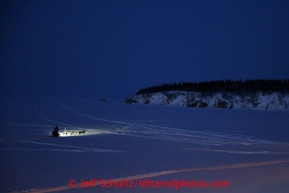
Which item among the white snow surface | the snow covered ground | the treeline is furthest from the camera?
the treeline

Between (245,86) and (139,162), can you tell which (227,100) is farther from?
(139,162)

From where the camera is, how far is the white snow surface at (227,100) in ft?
213

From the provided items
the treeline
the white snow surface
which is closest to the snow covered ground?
the white snow surface

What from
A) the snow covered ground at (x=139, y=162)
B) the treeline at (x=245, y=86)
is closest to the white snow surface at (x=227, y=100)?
the treeline at (x=245, y=86)

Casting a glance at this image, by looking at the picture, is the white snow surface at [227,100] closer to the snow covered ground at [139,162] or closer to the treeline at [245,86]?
the treeline at [245,86]

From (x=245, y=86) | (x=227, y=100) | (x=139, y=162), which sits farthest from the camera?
(x=245, y=86)

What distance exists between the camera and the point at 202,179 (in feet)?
28.6

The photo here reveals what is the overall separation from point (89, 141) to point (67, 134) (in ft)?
9.13

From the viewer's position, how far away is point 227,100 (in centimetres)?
7200

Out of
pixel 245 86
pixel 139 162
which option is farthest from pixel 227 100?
pixel 139 162

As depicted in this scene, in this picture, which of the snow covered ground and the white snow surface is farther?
the white snow surface

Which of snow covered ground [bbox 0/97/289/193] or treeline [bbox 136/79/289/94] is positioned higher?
treeline [bbox 136/79/289/94]

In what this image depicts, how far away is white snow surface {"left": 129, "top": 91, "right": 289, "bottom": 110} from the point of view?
213 feet

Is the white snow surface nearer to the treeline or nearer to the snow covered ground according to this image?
the treeline
